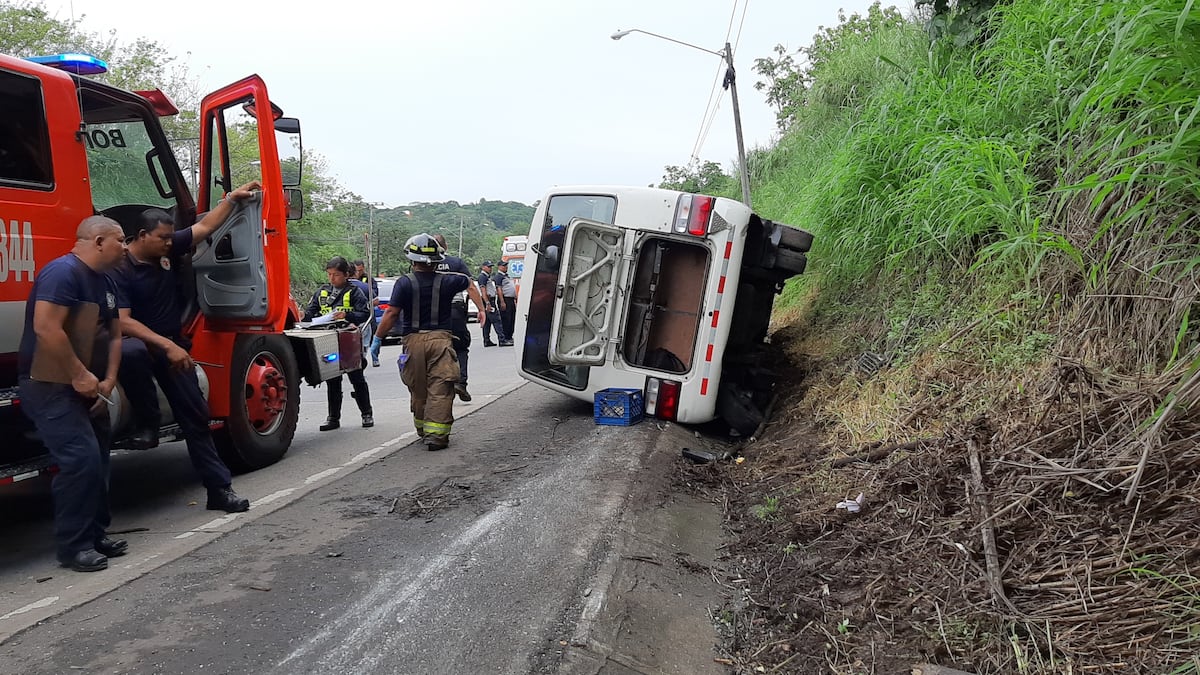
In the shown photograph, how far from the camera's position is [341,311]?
7.65m

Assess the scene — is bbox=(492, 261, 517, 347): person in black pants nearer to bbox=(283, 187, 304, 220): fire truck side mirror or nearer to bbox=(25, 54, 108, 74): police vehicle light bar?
bbox=(283, 187, 304, 220): fire truck side mirror

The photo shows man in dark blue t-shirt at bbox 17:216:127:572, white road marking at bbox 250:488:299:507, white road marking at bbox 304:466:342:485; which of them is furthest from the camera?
white road marking at bbox 304:466:342:485

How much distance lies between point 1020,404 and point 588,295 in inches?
149

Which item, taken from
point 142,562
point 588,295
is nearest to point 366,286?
point 588,295

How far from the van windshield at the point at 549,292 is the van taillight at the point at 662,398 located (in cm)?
63

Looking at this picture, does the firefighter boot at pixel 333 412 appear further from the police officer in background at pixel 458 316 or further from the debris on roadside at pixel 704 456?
the debris on roadside at pixel 704 456

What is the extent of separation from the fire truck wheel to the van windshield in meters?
2.01

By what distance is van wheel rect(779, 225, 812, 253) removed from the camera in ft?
20.9

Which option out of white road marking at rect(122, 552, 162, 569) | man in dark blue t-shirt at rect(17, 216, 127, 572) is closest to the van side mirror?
man in dark blue t-shirt at rect(17, 216, 127, 572)

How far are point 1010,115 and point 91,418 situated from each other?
5965mm

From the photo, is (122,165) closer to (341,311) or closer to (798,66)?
(341,311)

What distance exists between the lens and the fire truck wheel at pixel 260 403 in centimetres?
534

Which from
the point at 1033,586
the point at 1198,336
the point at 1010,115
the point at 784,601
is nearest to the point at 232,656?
the point at 784,601

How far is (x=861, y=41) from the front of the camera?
12.0 m
